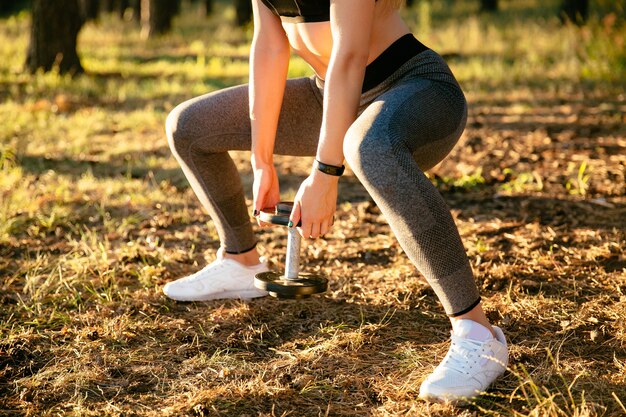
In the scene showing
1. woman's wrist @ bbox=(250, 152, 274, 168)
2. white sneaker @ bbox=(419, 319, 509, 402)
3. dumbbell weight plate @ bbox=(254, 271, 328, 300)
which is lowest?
white sneaker @ bbox=(419, 319, 509, 402)

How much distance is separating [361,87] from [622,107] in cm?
500

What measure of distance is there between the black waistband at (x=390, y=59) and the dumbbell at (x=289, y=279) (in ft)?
1.69

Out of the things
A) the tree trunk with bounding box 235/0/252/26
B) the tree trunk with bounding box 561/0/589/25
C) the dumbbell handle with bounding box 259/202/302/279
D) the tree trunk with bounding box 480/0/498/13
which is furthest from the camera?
the tree trunk with bounding box 480/0/498/13

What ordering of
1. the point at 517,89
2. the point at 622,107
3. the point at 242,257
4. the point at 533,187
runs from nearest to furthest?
1. the point at 242,257
2. the point at 533,187
3. the point at 622,107
4. the point at 517,89

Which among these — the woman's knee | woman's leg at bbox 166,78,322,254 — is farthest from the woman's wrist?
the woman's knee

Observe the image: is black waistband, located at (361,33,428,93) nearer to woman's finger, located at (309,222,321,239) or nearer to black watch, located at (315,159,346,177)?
black watch, located at (315,159,346,177)

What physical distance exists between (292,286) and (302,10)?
3.04ft

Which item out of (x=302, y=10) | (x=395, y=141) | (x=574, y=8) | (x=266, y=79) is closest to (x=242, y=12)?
(x=574, y=8)

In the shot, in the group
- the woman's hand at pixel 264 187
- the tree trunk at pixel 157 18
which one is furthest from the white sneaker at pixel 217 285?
the tree trunk at pixel 157 18

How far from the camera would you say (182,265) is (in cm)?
354

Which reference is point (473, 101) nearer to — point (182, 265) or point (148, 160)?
point (148, 160)

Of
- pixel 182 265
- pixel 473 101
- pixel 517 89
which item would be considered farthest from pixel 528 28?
pixel 182 265

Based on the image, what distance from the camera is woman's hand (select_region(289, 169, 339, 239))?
2.35 meters

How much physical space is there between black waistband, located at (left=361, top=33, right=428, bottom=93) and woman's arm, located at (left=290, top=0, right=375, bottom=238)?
0.61ft
